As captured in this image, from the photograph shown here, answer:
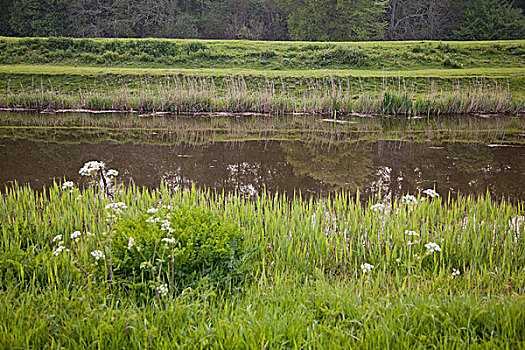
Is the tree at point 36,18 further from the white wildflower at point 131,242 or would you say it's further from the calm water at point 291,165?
the white wildflower at point 131,242

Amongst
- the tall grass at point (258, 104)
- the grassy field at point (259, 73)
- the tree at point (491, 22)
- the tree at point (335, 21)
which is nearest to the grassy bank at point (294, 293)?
the tall grass at point (258, 104)

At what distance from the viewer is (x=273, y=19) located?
45.8 m

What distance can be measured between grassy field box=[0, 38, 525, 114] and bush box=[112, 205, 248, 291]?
10704 mm

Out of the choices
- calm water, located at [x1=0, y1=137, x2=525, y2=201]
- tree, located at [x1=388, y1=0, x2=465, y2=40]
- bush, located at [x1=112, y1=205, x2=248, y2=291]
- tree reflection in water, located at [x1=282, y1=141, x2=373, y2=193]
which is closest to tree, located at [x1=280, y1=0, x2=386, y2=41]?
tree, located at [x1=388, y1=0, x2=465, y2=40]

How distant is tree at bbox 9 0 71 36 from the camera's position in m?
38.8

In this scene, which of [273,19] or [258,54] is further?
[273,19]

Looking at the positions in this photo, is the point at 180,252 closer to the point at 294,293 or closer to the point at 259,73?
the point at 294,293

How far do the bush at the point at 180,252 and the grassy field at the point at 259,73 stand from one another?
10.7 metres

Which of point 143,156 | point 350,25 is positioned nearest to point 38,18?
point 350,25

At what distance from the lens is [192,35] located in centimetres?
4128

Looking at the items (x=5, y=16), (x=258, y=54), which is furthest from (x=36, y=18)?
(x=258, y=54)

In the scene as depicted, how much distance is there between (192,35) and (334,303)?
41.3 meters

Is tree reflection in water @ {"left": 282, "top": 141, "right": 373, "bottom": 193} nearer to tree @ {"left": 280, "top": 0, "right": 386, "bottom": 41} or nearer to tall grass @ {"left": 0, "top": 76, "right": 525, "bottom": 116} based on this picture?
tall grass @ {"left": 0, "top": 76, "right": 525, "bottom": 116}

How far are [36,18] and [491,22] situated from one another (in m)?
38.7
